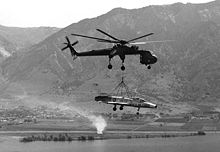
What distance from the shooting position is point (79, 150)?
651 ft

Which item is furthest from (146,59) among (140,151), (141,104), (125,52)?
(140,151)

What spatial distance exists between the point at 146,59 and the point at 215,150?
13606cm

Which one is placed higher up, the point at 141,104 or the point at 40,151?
the point at 141,104

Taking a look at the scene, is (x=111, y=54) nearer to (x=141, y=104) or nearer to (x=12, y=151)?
(x=141, y=104)

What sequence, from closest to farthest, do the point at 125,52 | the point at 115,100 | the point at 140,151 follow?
the point at 125,52
the point at 115,100
the point at 140,151

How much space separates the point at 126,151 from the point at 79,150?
63.5ft

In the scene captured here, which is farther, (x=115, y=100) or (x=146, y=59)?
(x=115, y=100)

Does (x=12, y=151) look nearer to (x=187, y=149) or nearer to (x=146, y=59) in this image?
(x=187, y=149)

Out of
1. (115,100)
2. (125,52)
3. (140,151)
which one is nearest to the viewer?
(125,52)

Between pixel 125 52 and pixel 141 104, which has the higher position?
pixel 125 52

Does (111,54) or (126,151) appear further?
(126,151)

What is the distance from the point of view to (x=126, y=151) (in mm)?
194625

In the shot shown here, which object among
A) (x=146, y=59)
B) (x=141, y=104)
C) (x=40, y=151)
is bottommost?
(x=40, y=151)

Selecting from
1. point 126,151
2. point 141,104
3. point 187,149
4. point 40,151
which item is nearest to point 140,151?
point 126,151
